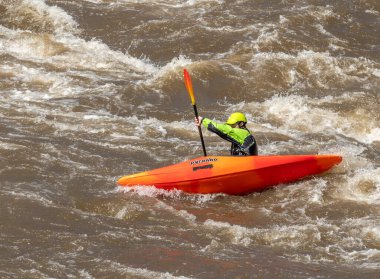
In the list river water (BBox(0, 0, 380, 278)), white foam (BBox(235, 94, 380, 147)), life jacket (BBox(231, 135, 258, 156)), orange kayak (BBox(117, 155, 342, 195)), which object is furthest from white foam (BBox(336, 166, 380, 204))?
white foam (BBox(235, 94, 380, 147))

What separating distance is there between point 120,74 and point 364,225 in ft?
21.4

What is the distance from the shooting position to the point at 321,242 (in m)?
8.09

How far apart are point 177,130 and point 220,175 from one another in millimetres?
2390

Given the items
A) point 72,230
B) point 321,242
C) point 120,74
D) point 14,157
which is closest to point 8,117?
point 14,157

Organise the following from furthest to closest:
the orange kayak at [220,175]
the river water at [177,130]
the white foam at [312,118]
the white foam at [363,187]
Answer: the white foam at [312,118] → the orange kayak at [220,175] → the white foam at [363,187] → the river water at [177,130]

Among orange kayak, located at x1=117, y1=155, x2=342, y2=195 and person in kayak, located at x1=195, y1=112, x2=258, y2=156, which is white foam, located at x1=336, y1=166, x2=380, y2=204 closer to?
orange kayak, located at x1=117, y1=155, x2=342, y2=195

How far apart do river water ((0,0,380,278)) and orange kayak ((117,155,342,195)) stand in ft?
0.42

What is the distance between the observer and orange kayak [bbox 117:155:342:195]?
9461 millimetres

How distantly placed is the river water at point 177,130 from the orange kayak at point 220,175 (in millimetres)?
128

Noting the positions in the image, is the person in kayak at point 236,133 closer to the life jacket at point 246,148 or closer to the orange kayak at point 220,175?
the life jacket at point 246,148

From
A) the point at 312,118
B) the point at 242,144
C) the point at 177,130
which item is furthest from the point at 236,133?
the point at 312,118

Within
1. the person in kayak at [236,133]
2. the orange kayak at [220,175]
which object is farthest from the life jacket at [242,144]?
the orange kayak at [220,175]

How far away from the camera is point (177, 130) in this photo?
11711 millimetres

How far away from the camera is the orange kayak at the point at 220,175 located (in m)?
9.46
